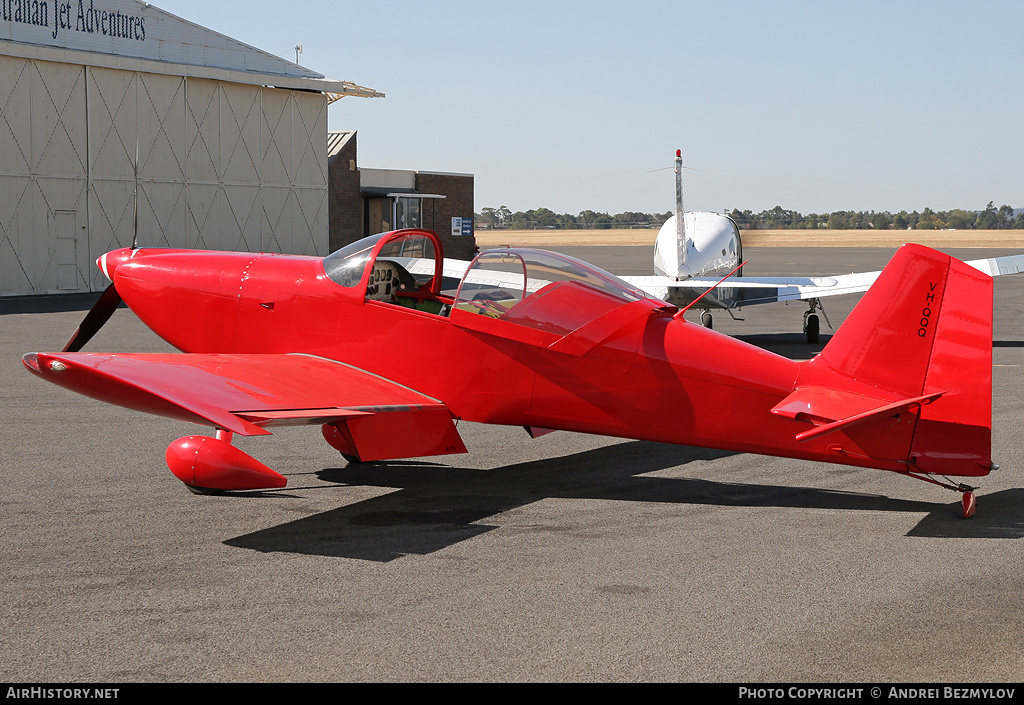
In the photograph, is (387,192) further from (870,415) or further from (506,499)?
(870,415)

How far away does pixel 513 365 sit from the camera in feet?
24.3

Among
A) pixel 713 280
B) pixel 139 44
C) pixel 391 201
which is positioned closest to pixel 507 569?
pixel 713 280

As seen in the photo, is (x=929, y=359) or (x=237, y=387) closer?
(x=929, y=359)

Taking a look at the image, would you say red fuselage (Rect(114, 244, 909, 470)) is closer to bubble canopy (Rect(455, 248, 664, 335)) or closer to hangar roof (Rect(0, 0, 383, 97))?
bubble canopy (Rect(455, 248, 664, 335))

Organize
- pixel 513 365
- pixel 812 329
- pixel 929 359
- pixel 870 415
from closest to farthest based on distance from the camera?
pixel 870 415
pixel 929 359
pixel 513 365
pixel 812 329

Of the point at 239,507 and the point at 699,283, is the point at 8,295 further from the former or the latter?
the point at 239,507

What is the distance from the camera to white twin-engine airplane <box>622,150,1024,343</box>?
61.9 ft

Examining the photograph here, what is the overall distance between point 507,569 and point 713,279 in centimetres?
1488

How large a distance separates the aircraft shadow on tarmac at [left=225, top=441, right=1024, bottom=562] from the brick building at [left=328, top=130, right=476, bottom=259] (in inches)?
1365

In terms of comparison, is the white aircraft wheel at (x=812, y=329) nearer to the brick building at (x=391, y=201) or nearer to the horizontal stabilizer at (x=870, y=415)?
the horizontal stabilizer at (x=870, y=415)

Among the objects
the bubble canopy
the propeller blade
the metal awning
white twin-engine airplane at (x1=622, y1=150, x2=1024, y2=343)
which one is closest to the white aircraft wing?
white twin-engine airplane at (x1=622, y1=150, x2=1024, y2=343)

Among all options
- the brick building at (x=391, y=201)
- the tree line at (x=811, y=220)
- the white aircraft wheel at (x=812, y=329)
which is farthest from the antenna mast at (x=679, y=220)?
the tree line at (x=811, y=220)

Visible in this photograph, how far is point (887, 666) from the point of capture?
436 centimetres

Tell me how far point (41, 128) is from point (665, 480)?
Result: 26.0 m
